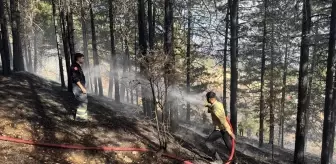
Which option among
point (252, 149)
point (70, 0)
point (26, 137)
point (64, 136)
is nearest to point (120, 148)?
point (64, 136)

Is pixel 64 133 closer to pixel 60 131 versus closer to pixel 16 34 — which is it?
pixel 60 131

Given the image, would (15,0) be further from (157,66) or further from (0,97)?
(157,66)

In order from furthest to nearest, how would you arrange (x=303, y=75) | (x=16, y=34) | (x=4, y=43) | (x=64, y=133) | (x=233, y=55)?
(x=233, y=55) < (x=16, y=34) < (x=4, y=43) < (x=303, y=75) < (x=64, y=133)

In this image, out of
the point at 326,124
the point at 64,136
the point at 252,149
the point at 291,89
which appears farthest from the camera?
the point at 291,89

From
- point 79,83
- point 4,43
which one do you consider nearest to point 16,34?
point 4,43

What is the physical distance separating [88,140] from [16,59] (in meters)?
13.6

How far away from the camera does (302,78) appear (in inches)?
545

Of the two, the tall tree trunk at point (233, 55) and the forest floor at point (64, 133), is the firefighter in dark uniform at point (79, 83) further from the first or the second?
the tall tree trunk at point (233, 55)

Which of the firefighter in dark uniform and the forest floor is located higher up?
the firefighter in dark uniform

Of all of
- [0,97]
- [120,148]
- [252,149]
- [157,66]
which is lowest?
[252,149]

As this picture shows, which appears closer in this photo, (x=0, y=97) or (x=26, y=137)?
(x=26, y=137)

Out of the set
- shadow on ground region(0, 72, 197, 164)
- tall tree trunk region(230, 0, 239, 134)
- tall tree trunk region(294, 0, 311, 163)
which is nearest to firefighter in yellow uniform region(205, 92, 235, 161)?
Result: shadow on ground region(0, 72, 197, 164)

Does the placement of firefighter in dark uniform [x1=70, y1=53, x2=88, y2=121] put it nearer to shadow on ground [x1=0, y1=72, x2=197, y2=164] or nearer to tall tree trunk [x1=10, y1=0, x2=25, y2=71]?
shadow on ground [x1=0, y1=72, x2=197, y2=164]

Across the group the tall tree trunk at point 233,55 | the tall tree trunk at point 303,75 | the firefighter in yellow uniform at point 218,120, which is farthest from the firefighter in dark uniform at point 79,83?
the tall tree trunk at point 233,55
